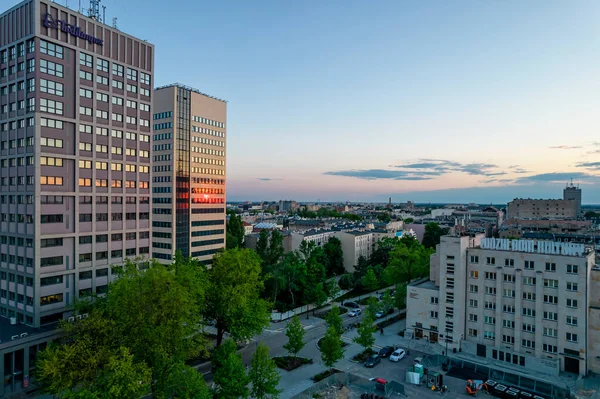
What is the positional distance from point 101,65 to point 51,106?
35.5ft

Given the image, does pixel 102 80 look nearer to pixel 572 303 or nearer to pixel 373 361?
pixel 373 361

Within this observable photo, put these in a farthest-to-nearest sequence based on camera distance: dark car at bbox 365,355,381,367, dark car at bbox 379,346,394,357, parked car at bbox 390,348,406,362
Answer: dark car at bbox 379,346,394,357 → parked car at bbox 390,348,406,362 → dark car at bbox 365,355,381,367

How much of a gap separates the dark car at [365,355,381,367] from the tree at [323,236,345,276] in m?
67.6

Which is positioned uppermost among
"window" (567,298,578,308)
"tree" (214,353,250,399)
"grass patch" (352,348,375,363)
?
"window" (567,298,578,308)

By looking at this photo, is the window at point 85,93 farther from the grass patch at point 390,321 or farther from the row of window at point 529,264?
the row of window at point 529,264

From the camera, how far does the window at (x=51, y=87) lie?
54625 mm

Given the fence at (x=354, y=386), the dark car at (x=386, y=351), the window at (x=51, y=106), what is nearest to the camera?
→ the fence at (x=354, y=386)

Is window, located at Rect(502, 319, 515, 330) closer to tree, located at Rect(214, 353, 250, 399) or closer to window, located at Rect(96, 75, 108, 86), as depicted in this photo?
tree, located at Rect(214, 353, 250, 399)

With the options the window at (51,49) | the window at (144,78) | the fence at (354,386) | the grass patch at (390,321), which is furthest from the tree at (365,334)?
the window at (51,49)

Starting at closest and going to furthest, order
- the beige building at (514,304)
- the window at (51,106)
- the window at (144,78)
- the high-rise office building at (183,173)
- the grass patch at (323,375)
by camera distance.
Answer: the grass patch at (323,375) < the window at (51,106) < the beige building at (514,304) < the window at (144,78) < the high-rise office building at (183,173)

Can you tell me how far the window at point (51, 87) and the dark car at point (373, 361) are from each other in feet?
190

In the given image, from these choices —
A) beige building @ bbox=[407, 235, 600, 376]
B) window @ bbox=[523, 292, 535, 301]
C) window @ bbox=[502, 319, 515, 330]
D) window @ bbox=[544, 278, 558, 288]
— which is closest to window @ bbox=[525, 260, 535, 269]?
beige building @ bbox=[407, 235, 600, 376]

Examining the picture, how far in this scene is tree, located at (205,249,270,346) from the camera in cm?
5772

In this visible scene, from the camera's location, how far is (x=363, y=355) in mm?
61938
